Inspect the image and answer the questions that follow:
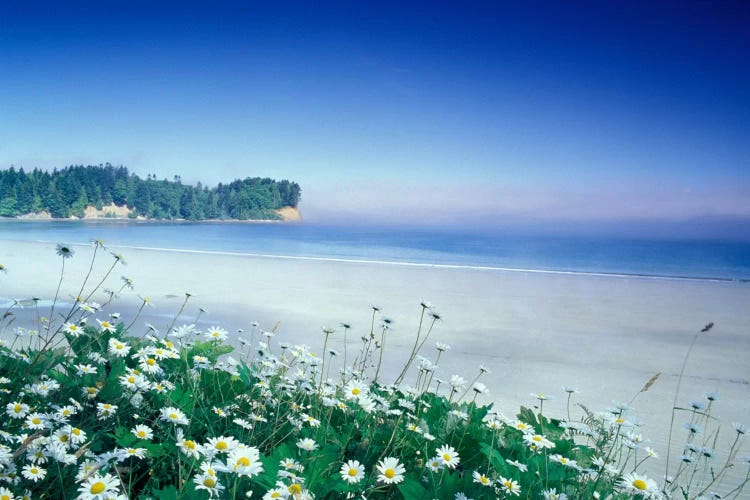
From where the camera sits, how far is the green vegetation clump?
1335 mm

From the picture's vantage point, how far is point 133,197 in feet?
199

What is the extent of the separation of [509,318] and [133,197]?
60741mm

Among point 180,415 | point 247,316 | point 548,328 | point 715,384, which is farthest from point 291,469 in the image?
point 548,328

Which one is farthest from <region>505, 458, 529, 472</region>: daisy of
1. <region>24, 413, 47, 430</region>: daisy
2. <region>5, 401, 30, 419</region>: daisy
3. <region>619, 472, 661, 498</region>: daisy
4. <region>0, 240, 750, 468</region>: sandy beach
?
<region>0, 240, 750, 468</region>: sandy beach

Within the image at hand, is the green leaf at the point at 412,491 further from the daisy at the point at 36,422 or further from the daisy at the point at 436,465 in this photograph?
the daisy at the point at 36,422

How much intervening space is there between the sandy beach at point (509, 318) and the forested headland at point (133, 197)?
4294 centimetres

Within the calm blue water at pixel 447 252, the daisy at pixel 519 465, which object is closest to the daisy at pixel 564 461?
the daisy at pixel 519 465

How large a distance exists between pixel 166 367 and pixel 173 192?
67.1 metres

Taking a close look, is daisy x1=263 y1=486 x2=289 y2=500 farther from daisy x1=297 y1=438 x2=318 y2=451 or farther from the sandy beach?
the sandy beach

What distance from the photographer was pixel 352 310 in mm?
7953

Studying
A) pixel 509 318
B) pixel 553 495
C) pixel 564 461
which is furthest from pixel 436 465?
pixel 509 318

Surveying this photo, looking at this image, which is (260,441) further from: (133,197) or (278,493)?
(133,197)

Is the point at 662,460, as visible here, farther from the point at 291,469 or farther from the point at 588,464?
the point at 291,469

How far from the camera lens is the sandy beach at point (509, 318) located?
4.76 meters
